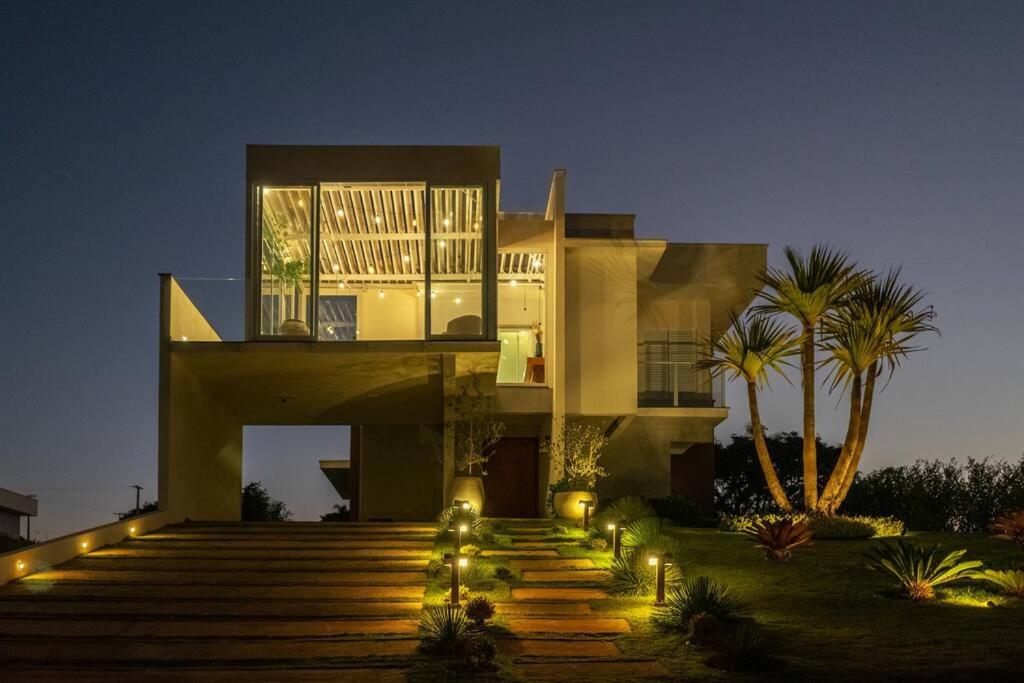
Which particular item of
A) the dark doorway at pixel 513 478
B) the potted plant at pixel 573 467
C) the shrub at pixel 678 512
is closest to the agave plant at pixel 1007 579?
the potted plant at pixel 573 467

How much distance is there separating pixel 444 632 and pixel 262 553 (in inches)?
213

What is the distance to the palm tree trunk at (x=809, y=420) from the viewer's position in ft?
46.8

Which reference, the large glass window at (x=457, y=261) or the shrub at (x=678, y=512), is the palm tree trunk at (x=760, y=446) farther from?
the large glass window at (x=457, y=261)

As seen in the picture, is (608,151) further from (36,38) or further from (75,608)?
(75,608)

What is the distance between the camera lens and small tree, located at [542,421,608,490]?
1697 cm

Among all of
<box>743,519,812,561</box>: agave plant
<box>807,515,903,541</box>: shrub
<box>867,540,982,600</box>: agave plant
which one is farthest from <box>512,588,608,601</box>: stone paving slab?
<box>807,515,903,541</box>: shrub

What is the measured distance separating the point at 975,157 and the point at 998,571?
14396mm

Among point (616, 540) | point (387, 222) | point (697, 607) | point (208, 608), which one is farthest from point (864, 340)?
point (208, 608)

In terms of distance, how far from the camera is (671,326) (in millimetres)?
22000

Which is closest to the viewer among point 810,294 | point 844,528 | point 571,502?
point 844,528

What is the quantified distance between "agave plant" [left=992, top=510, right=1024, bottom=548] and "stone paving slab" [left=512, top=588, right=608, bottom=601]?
17.8 ft

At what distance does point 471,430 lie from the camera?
53.3ft

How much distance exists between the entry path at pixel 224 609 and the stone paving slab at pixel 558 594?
1084 mm

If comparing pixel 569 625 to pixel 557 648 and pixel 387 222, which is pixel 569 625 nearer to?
pixel 557 648
